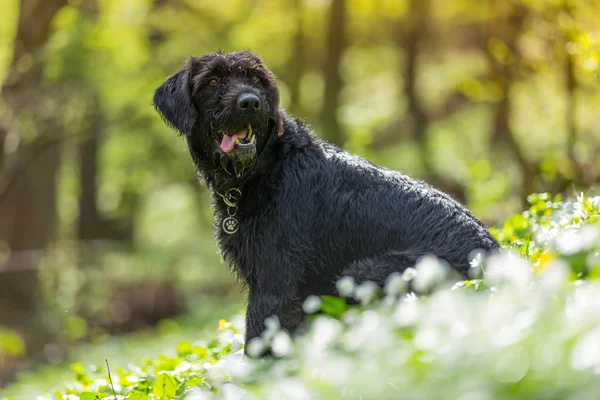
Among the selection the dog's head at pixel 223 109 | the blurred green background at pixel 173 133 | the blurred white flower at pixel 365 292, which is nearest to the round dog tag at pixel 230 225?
the dog's head at pixel 223 109

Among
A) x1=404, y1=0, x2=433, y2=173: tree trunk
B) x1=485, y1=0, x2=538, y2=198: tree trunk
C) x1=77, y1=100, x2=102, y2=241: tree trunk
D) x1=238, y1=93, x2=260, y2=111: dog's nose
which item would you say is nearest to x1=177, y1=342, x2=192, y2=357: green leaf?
x1=238, y1=93, x2=260, y2=111: dog's nose

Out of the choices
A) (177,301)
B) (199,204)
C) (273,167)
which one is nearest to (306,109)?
(199,204)

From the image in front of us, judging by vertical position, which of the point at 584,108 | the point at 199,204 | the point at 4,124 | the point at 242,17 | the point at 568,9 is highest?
the point at 242,17

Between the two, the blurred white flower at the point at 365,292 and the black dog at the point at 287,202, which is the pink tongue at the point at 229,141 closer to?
the black dog at the point at 287,202

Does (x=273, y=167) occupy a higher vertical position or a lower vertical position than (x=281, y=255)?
higher

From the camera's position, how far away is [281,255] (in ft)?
14.0

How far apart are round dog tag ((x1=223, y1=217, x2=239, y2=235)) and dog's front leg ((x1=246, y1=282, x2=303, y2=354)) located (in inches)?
17.4

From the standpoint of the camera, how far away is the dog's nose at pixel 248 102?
14.6ft

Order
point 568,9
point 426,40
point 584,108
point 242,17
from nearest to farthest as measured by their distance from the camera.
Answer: point 568,9, point 584,108, point 242,17, point 426,40

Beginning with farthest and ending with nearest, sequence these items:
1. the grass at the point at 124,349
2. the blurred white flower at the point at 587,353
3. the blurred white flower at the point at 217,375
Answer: the grass at the point at 124,349 < the blurred white flower at the point at 217,375 < the blurred white flower at the point at 587,353

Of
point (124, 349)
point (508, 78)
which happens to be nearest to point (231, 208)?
point (124, 349)

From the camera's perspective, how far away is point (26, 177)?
1359 cm

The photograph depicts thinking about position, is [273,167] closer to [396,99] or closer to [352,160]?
[352,160]

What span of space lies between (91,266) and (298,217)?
10.1 meters
